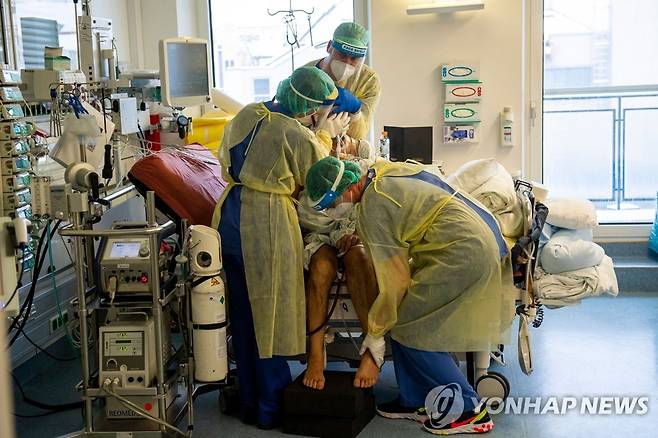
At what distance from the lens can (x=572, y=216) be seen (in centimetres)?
409

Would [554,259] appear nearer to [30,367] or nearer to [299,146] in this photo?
[299,146]

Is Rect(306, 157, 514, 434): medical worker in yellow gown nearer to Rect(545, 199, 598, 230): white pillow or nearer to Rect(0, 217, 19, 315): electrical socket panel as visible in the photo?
Rect(545, 199, 598, 230): white pillow

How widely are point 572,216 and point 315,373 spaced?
1474 mm

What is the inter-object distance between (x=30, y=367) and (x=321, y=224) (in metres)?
1.70

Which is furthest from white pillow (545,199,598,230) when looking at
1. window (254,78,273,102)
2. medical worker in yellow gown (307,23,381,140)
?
window (254,78,273,102)

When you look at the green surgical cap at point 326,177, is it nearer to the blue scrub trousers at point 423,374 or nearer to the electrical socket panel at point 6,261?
the blue scrub trousers at point 423,374

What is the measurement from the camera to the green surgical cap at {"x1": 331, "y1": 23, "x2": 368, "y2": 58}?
13.8 feet

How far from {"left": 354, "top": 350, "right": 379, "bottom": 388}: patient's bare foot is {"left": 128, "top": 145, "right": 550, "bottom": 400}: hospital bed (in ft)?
0.67

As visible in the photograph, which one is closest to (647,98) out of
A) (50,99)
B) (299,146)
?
(299,146)

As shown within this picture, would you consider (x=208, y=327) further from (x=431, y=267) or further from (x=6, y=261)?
(x=6, y=261)

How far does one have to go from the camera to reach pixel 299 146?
346 centimetres

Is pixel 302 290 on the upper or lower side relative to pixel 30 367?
upper

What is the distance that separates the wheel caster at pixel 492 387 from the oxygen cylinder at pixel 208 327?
1127 mm

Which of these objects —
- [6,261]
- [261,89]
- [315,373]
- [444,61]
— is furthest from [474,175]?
[261,89]
